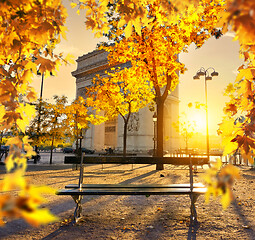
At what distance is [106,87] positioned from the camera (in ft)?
51.3

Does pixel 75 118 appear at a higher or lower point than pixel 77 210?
higher

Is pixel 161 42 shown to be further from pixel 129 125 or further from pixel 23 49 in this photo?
pixel 129 125

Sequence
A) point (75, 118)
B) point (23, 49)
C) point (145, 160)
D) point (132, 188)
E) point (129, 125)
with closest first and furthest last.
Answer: point (23, 49) < point (132, 188) < point (145, 160) < point (75, 118) < point (129, 125)

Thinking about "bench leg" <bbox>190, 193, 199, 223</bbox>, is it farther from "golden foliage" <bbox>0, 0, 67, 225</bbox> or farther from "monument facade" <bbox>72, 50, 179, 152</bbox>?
"monument facade" <bbox>72, 50, 179, 152</bbox>

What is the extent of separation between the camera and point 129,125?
3269 centimetres

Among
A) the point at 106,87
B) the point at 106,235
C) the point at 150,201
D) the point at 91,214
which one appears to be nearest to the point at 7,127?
the point at 106,235

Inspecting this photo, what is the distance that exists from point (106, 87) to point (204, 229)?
1313 centimetres

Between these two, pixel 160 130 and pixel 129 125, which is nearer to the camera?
pixel 160 130

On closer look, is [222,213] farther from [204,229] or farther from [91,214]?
[91,214]

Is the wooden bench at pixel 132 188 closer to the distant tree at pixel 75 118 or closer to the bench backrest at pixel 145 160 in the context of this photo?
the bench backrest at pixel 145 160

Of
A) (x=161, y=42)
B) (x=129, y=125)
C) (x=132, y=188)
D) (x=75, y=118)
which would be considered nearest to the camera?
(x=132, y=188)

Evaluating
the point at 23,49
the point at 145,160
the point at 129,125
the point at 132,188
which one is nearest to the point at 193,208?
the point at 132,188

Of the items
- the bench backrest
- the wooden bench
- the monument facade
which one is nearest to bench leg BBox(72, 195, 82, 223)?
the wooden bench

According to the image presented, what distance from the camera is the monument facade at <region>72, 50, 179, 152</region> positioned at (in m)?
32.4
